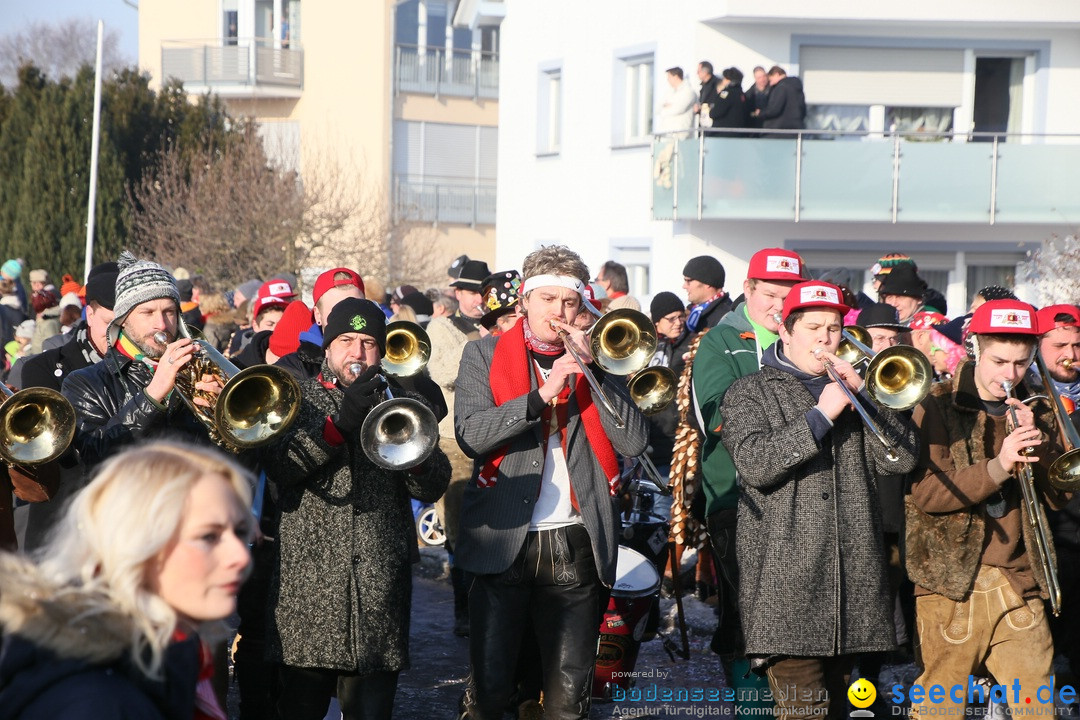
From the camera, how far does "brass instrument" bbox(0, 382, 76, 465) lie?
4441 mm

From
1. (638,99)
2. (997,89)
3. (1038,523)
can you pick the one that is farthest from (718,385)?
(997,89)

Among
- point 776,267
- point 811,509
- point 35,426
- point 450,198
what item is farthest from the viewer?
point 450,198

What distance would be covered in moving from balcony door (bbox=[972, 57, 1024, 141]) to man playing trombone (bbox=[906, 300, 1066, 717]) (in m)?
16.0

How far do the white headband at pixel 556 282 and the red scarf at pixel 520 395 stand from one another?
205 mm

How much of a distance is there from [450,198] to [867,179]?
72.5ft

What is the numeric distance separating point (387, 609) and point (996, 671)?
7.82 feet

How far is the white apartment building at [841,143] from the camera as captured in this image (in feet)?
61.7

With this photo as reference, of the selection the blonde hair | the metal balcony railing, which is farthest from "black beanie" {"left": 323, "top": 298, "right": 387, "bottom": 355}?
the metal balcony railing

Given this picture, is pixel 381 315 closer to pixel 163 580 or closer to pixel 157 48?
pixel 163 580

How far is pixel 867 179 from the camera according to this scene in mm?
18844

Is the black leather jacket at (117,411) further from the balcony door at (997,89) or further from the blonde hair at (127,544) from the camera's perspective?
the balcony door at (997,89)

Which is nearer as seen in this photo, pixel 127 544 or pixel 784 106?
pixel 127 544

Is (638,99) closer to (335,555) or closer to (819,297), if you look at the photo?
(819,297)

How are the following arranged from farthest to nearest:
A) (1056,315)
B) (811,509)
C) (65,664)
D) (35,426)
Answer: (1056,315) < (811,509) < (35,426) < (65,664)
